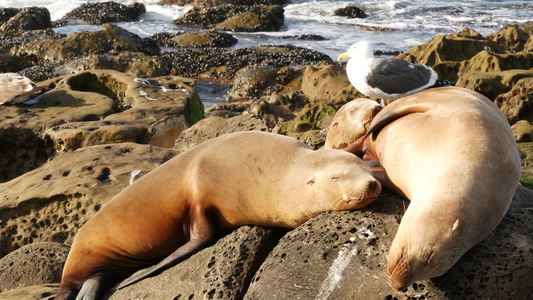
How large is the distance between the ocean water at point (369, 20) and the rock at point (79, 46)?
15.9 feet

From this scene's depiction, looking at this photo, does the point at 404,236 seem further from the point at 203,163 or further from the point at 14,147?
the point at 14,147

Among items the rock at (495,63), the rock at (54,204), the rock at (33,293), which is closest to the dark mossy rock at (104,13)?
the rock at (495,63)

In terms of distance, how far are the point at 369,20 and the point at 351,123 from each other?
24.9m

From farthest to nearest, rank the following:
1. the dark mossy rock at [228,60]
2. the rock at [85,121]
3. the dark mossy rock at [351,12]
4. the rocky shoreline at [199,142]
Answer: the dark mossy rock at [351,12] → the dark mossy rock at [228,60] → the rock at [85,121] → the rocky shoreline at [199,142]

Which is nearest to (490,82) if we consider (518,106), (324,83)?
(518,106)

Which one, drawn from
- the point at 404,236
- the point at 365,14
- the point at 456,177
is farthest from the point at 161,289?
the point at 365,14

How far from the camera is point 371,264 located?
2557 mm

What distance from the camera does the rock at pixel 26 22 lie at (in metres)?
22.9

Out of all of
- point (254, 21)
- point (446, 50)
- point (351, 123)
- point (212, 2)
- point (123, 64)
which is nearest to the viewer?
point (351, 123)

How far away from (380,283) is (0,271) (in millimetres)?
3031

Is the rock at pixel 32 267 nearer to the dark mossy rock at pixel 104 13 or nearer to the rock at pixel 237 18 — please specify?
the rock at pixel 237 18

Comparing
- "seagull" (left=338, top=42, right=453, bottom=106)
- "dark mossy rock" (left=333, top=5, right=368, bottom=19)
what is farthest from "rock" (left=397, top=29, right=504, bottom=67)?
"dark mossy rock" (left=333, top=5, right=368, bottom=19)

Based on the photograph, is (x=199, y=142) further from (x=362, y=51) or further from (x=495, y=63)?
(x=495, y=63)

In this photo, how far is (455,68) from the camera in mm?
10312
